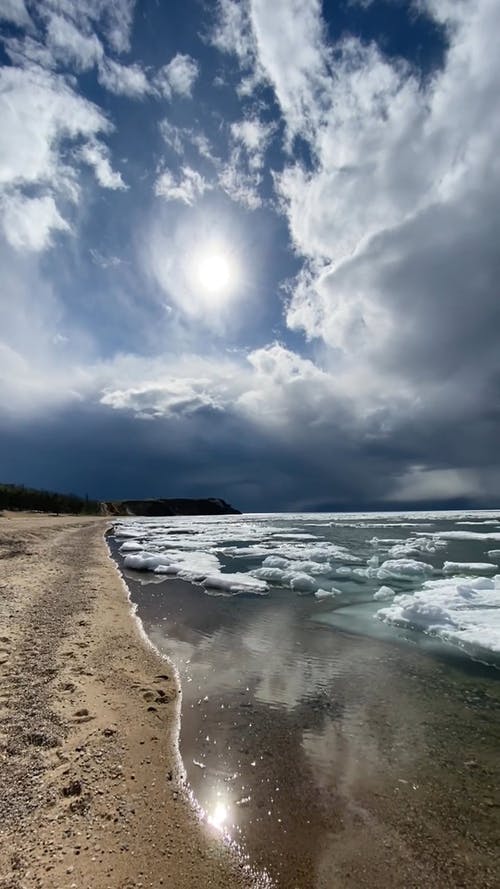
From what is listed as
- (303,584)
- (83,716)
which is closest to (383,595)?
(303,584)

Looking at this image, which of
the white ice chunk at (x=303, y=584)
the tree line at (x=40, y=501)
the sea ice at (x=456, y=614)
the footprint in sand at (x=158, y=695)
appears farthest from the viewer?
the tree line at (x=40, y=501)

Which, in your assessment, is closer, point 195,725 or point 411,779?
point 411,779

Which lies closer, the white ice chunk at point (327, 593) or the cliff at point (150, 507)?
the white ice chunk at point (327, 593)

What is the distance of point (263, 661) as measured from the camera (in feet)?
24.9

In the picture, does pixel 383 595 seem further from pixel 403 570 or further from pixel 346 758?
pixel 346 758

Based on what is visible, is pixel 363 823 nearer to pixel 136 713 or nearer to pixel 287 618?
pixel 136 713

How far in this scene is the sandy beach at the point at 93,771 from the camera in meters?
3.11

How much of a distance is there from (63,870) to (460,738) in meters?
4.81

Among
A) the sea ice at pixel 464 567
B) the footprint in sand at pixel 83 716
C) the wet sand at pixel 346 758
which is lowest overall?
the wet sand at pixel 346 758

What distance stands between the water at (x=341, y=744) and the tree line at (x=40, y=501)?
76333 mm

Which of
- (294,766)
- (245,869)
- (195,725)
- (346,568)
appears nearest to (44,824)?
(245,869)

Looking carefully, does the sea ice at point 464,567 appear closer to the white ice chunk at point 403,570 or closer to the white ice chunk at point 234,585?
the white ice chunk at point 403,570

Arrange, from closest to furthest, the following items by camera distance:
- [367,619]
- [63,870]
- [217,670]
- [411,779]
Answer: [63,870] → [411,779] → [217,670] → [367,619]

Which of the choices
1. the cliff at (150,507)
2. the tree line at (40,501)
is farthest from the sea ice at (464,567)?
the cliff at (150,507)
